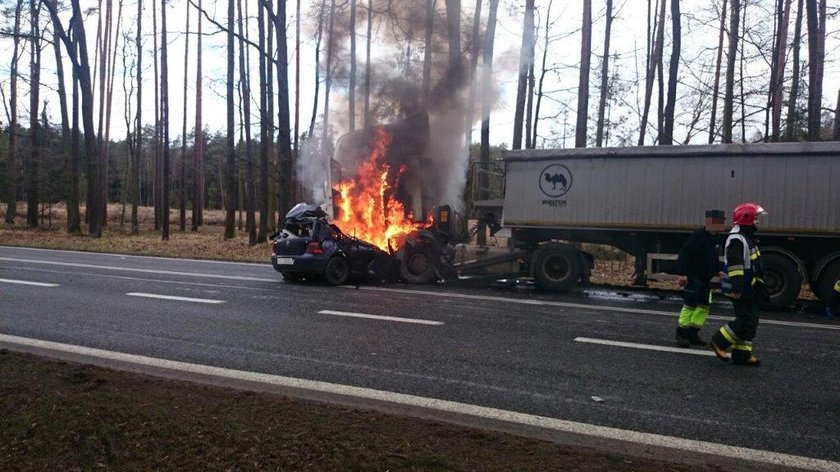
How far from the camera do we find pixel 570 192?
12.2 m

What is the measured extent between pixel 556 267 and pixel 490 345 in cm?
576

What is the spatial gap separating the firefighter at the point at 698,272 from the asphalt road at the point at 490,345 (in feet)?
1.13

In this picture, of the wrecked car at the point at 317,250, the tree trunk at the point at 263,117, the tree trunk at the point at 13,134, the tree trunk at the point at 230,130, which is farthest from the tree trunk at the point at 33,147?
the wrecked car at the point at 317,250

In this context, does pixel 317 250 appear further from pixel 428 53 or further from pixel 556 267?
pixel 428 53

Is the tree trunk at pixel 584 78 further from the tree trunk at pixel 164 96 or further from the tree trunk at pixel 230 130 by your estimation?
the tree trunk at pixel 164 96

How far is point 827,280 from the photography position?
33.6 feet

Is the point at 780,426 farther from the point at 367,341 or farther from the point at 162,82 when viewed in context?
the point at 162,82

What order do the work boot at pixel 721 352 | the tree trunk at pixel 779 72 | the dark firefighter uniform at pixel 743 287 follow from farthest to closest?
the tree trunk at pixel 779 72 < the work boot at pixel 721 352 < the dark firefighter uniform at pixel 743 287

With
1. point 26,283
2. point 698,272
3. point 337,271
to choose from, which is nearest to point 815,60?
point 698,272

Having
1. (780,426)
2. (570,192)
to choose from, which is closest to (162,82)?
(570,192)

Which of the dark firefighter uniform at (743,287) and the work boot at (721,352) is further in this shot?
the work boot at (721,352)

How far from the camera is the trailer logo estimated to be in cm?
1219

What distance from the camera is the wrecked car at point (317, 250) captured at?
1168 cm

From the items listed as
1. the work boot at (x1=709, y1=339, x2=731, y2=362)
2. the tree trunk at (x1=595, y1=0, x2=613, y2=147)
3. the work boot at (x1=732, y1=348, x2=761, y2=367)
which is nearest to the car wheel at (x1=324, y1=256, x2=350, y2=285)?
the work boot at (x1=709, y1=339, x2=731, y2=362)
